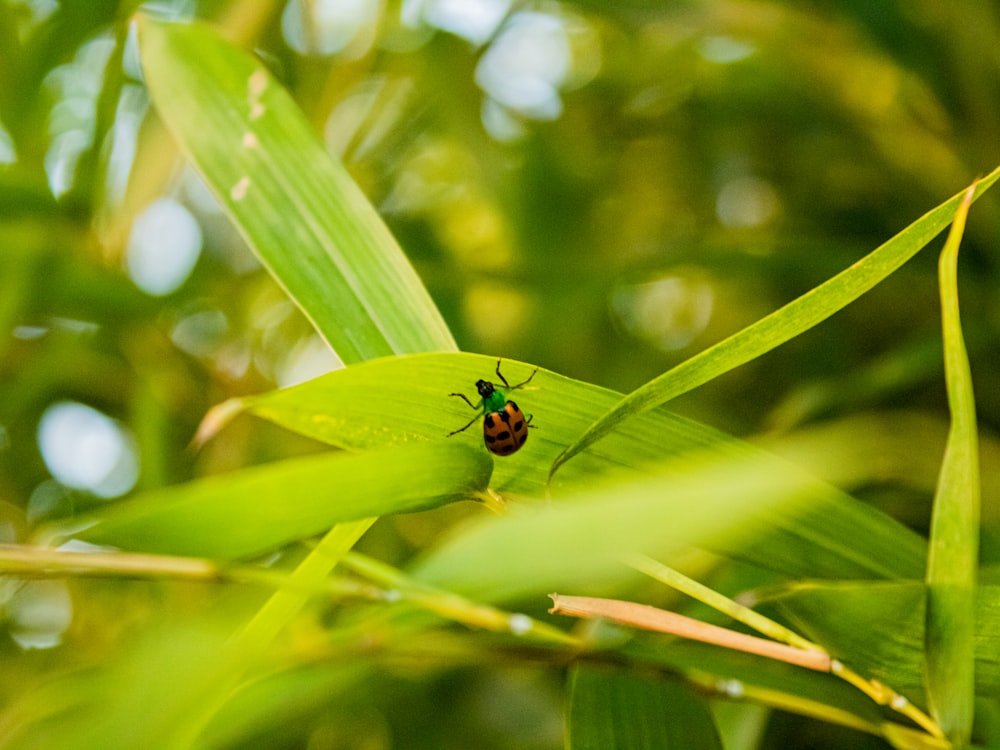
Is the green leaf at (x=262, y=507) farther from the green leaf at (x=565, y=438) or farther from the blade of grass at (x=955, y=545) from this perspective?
the blade of grass at (x=955, y=545)

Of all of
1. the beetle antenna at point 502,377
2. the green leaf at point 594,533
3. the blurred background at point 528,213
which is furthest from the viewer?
the blurred background at point 528,213

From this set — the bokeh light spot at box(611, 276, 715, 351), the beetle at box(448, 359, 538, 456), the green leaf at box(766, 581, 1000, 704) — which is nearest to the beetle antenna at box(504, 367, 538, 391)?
the beetle at box(448, 359, 538, 456)

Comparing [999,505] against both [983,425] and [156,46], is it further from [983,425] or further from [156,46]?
[156,46]

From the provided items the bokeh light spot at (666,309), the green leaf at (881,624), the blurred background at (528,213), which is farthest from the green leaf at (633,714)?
the bokeh light spot at (666,309)

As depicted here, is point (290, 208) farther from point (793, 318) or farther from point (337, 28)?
point (337, 28)

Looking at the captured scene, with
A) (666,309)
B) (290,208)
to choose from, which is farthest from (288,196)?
(666,309)

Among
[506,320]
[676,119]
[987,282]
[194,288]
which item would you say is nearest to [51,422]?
[194,288]
